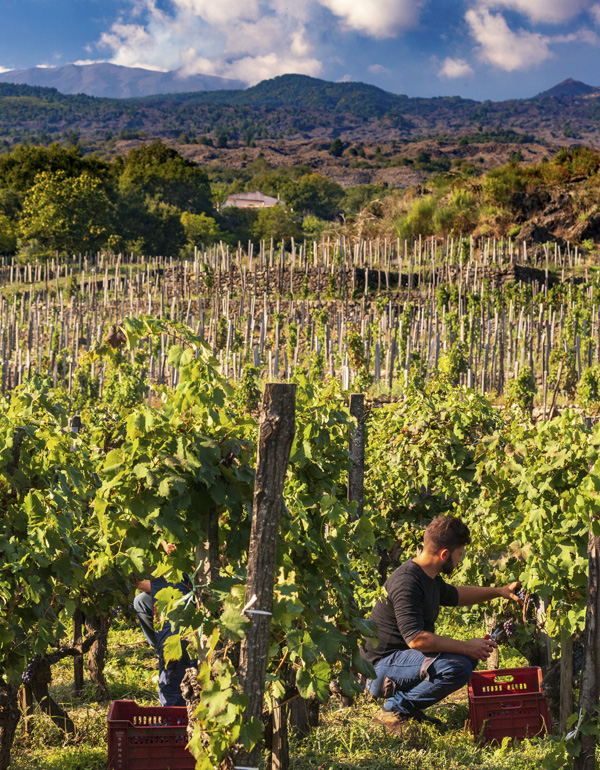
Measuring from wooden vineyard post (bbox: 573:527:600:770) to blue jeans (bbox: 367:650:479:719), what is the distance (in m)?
0.66

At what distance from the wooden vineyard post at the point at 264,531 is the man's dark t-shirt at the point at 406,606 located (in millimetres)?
1143

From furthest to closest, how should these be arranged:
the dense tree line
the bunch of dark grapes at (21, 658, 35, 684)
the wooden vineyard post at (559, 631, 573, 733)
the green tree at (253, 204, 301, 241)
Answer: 1. the green tree at (253, 204, 301, 241)
2. the dense tree line
3. the bunch of dark grapes at (21, 658, 35, 684)
4. the wooden vineyard post at (559, 631, 573, 733)

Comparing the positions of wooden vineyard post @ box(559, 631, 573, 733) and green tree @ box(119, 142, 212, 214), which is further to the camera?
green tree @ box(119, 142, 212, 214)

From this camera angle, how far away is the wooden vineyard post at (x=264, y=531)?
89.0 inches

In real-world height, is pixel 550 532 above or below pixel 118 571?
above

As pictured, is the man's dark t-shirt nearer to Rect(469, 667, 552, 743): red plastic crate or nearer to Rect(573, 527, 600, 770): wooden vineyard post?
Rect(469, 667, 552, 743): red plastic crate

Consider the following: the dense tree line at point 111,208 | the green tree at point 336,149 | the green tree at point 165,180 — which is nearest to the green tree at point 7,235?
the dense tree line at point 111,208

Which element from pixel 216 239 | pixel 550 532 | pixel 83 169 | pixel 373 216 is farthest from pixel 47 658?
pixel 216 239

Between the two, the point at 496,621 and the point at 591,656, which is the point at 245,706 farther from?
the point at 496,621

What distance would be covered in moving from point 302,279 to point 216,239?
28.6m

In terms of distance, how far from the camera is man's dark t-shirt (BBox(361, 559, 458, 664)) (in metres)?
3.48

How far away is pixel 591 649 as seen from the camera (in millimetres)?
2887

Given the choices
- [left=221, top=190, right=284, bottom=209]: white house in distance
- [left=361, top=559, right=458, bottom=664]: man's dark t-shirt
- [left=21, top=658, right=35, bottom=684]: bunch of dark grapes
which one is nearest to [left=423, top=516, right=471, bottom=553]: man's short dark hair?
[left=361, top=559, right=458, bottom=664]: man's dark t-shirt

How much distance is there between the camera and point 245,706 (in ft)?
7.49
